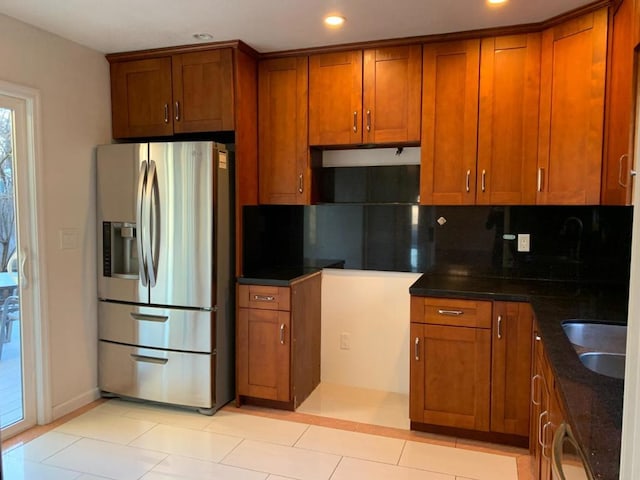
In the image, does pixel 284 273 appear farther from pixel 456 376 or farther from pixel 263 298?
pixel 456 376

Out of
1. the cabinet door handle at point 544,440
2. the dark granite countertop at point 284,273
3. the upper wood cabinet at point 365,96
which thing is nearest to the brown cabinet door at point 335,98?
the upper wood cabinet at point 365,96

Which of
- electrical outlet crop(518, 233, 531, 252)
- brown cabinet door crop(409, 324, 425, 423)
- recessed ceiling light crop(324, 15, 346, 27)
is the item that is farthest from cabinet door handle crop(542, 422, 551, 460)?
recessed ceiling light crop(324, 15, 346, 27)

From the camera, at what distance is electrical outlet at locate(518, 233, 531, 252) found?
3.04m

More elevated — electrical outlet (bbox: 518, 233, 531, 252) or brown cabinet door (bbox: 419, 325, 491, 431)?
electrical outlet (bbox: 518, 233, 531, 252)

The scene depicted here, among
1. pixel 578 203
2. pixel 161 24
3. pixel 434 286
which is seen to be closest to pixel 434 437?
pixel 434 286

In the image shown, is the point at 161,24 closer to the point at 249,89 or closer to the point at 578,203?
the point at 249,89

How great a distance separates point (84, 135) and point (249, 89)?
3.75ft

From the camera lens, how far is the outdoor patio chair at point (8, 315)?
9.04ft

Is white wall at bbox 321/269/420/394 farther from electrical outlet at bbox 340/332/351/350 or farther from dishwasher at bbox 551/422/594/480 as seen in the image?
dishwasher at bbox 551/422/594/480

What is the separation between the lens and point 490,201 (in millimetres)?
2893

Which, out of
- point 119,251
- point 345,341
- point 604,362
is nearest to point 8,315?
point 119,251

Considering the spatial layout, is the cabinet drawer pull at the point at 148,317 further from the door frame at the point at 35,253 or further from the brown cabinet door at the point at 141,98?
the brown cabinet door at the point at 141,98

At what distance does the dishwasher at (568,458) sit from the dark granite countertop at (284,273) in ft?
6.40

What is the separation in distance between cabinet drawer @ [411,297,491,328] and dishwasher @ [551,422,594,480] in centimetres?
128
